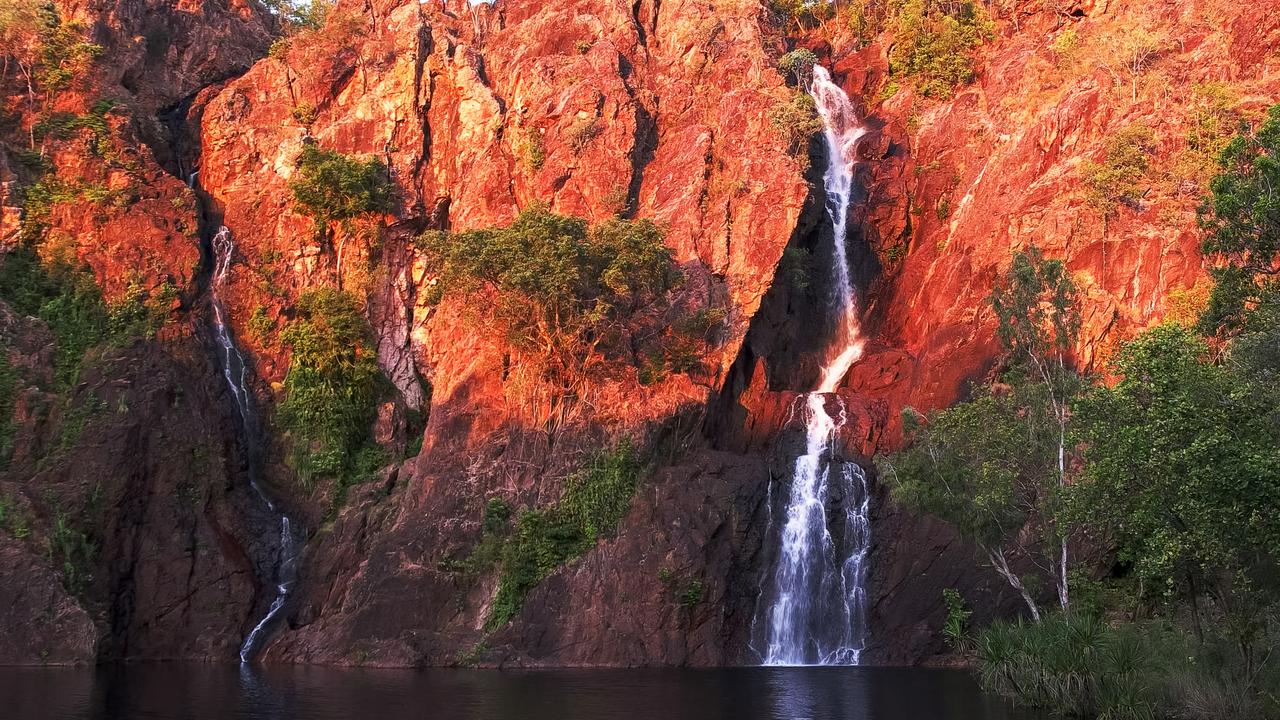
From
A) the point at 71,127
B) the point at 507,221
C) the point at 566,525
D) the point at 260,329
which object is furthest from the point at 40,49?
the point at 566,525

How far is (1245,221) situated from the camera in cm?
2477

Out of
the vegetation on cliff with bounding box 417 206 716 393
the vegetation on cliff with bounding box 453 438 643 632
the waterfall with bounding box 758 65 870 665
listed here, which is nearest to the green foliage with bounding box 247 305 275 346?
the vegetation on cliff with bounding box 417 206 716 393

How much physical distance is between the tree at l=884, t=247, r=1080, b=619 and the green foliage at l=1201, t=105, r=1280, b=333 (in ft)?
20.1

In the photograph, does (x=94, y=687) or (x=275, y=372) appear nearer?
(x=94, y=687)

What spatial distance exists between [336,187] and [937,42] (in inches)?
1515

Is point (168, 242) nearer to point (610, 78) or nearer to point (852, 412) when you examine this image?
point (610, 78)

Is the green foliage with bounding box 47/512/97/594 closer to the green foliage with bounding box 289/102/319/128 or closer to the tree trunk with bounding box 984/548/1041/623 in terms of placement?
the green foliage with bounding box 289/102/319/128

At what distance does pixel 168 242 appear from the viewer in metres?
54.1

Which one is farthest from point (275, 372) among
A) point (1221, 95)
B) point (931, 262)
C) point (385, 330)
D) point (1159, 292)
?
point (1221, 95)

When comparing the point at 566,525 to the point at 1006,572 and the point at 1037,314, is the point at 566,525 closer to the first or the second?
the point at 1006,572

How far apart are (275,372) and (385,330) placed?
634cm

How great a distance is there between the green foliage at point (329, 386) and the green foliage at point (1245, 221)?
38.7 m

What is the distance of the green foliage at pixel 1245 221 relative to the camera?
76.7 ft

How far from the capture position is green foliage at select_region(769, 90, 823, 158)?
2219 inches
